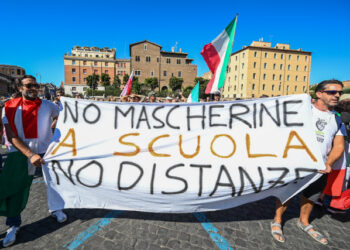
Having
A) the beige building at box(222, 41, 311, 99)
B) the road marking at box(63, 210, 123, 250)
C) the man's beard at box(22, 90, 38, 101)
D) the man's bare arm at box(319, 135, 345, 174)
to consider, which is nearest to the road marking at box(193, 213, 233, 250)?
the road marking at box(63, 210, 123, 250)

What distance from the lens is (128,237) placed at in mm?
2406

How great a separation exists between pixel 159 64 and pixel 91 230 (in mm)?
60220

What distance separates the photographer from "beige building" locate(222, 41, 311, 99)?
2068 inches

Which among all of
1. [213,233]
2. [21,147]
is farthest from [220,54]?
[21,147]

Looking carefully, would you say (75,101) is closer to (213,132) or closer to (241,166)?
(213,132)

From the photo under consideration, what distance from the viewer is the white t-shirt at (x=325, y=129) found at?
2.30 meters

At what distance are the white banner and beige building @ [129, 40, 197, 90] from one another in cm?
5710

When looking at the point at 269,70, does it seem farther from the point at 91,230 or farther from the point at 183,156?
the point at 91,230

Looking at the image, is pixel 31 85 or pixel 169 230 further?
pixel 169 230

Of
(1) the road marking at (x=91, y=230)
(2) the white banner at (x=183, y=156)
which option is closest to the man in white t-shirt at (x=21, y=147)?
(2) the white banner at (x=183, y=156)

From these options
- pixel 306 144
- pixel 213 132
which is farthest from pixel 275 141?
pixel 213 132

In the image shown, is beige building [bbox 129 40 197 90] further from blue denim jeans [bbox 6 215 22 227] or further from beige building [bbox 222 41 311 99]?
blue denim jeans [bbox 6 215 22 227]

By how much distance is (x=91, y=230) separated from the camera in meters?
2.52

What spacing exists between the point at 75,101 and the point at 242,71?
188ft
